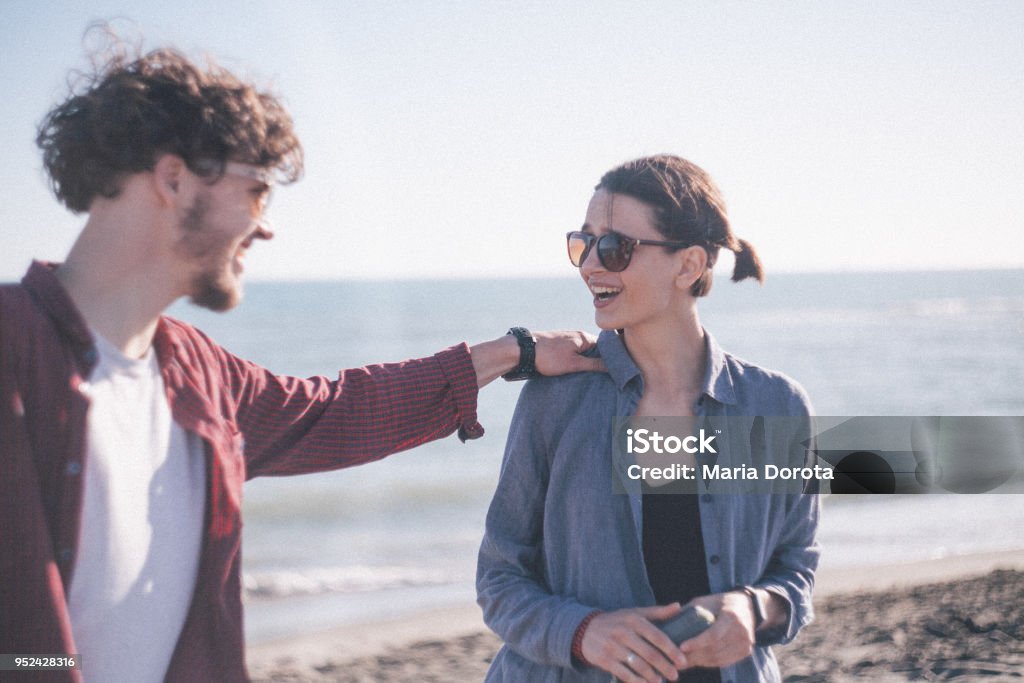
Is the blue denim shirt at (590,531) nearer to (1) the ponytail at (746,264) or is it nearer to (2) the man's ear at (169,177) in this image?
(1) the ponytail at (746,264)

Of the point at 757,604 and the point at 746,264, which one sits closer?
the point at 757,604

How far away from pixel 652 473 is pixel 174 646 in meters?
1.10

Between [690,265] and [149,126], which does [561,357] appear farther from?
[149,126]

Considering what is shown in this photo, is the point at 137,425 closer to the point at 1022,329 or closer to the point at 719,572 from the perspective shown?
the point at 719,572

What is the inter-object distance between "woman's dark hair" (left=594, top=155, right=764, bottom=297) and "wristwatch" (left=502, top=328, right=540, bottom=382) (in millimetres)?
425

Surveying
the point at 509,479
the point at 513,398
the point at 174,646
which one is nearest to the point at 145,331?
the point at 174,646

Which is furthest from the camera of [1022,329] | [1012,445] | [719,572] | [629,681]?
[1022,329]

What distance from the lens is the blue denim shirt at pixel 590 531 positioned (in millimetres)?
2170

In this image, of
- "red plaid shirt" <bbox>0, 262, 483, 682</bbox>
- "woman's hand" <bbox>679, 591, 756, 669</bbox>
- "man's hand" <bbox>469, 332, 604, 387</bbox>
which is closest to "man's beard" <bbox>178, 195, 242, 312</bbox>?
"red plaid shirt" <bbox>0, 262, 483, 682</bbox>

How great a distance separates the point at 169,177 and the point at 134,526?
672 millimetres

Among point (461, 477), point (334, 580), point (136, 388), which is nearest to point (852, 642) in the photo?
point (334, 580)

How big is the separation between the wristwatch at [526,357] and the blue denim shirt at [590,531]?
7cm

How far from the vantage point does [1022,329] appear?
1320 inches

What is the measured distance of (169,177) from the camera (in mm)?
1863
